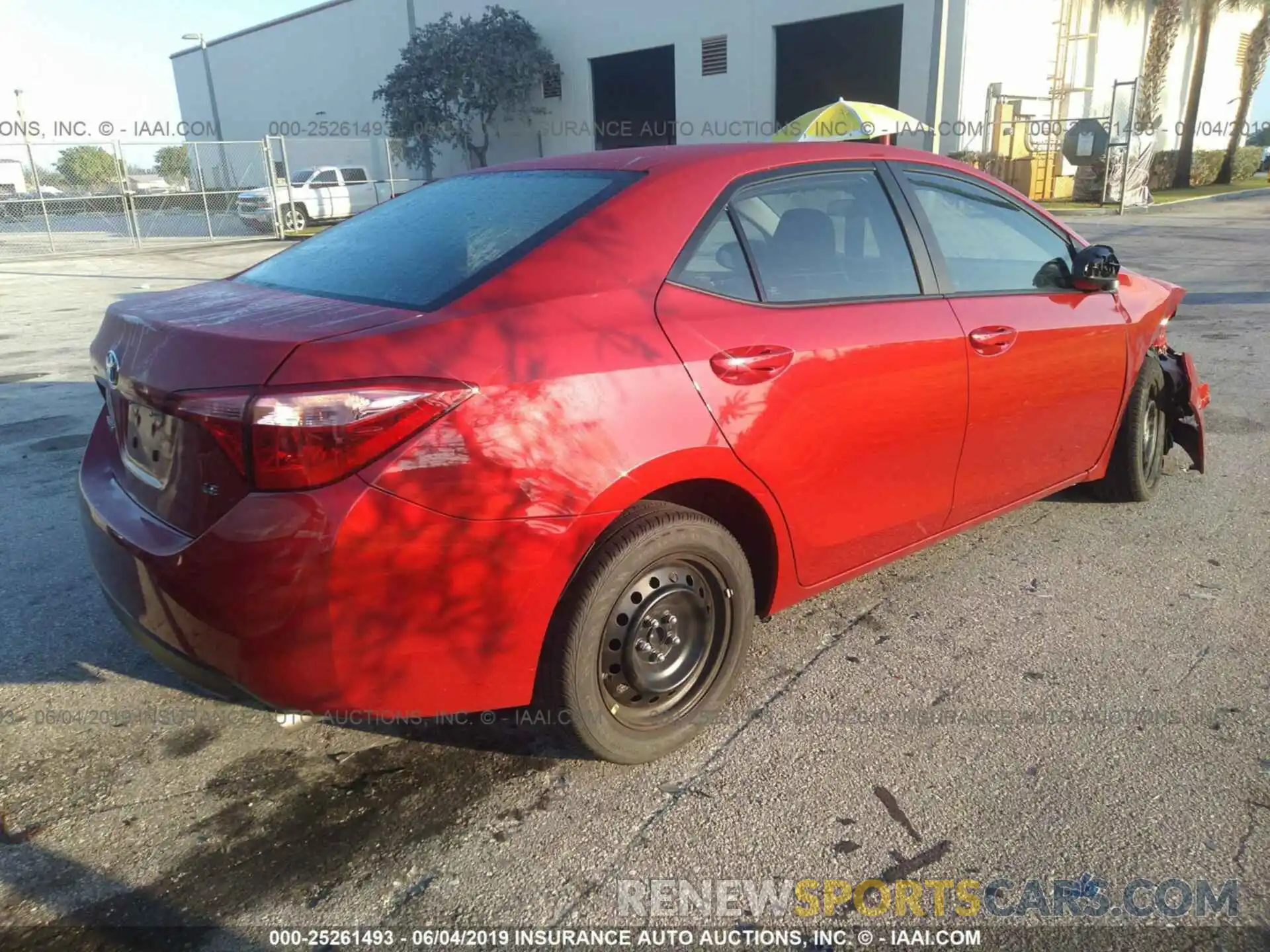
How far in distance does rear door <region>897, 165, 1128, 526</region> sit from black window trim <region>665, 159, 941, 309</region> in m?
0.06

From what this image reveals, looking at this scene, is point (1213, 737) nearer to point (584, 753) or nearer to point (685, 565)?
point (685, 565)

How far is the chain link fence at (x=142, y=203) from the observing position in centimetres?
2116

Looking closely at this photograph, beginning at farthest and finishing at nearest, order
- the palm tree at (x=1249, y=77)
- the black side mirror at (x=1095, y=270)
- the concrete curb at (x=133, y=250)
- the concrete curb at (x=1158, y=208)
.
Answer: the palm tree at (x=1249, y=77) → the concrete curb at (x=1158, y=208) → the concrete curb at (x=133, y=250) → the black side mirror at (x=1095, y=270)

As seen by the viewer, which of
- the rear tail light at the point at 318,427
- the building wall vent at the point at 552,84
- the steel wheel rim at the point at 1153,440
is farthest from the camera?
the building wall vent at the point at 552,84

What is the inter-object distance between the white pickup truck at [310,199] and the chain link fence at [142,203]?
31mm

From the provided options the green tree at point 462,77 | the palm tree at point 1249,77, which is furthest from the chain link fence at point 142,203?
the palm tree at point 1249,77

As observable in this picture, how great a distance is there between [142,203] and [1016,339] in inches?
1044

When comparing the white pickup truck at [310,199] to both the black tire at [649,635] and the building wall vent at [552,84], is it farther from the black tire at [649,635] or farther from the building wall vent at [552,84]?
the black tire at [649,635]

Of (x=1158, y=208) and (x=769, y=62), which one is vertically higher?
(x=769, y=62)

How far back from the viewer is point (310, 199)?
27016mm

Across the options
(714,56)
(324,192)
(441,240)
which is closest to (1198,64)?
(714,56)

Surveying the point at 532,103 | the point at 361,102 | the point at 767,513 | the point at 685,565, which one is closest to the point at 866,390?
the point at 767,513

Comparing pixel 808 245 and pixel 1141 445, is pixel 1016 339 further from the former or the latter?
pixel 1141 445

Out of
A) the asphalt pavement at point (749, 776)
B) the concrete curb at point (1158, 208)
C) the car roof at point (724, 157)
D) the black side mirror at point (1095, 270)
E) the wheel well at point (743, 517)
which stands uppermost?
the car roof at point (724, 157)
